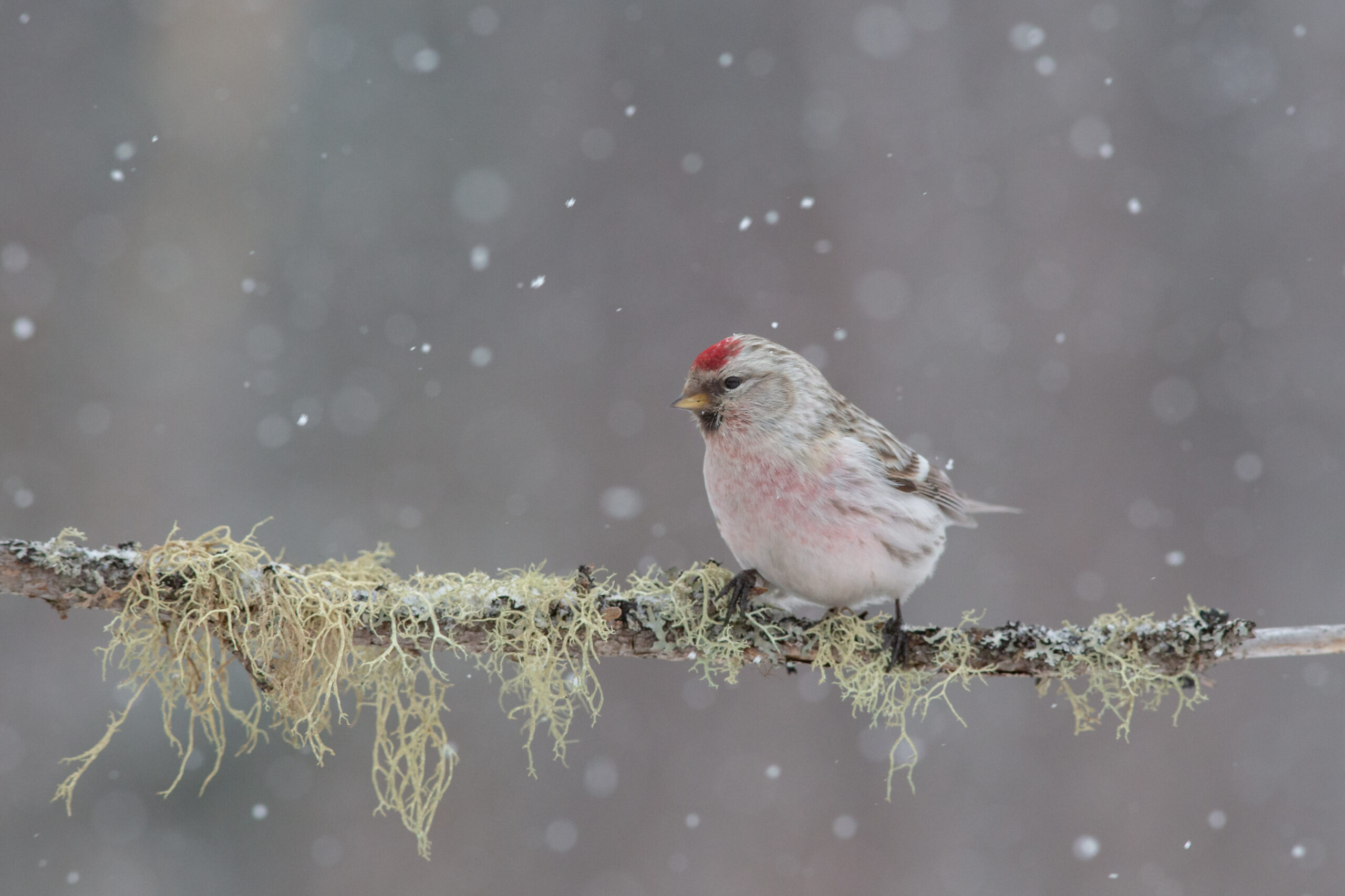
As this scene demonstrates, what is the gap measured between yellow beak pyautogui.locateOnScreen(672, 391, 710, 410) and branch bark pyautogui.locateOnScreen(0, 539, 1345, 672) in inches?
14.4

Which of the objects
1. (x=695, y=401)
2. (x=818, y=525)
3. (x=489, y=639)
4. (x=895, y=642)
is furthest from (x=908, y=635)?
(x=489, y=639)

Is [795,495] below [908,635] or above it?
above

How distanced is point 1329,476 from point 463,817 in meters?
3.05

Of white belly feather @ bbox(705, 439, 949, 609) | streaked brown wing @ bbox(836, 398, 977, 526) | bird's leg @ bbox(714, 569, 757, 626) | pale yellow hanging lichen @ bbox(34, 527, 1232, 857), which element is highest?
streaked brown wing @ bbox(836, 398, 977, 526)

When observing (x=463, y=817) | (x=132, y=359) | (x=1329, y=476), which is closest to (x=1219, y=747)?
(x=1329, y=476)

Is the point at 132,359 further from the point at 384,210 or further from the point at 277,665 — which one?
the point at 277,665

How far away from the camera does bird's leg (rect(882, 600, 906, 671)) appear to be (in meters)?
1.53

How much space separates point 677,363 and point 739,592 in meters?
1.63

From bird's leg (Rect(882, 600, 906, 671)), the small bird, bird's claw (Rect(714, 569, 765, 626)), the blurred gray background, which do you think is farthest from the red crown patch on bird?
the blurred gray background

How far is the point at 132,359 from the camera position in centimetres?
325

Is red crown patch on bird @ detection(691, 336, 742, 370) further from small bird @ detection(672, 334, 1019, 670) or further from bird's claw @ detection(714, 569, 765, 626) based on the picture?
bird's claw @ detection(714, 569, 765, 626)

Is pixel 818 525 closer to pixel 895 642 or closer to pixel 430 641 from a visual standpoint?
pixel 895 642

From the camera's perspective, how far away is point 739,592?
5.16 ft

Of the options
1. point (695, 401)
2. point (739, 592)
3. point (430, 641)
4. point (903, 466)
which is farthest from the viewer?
point (903, 466)
